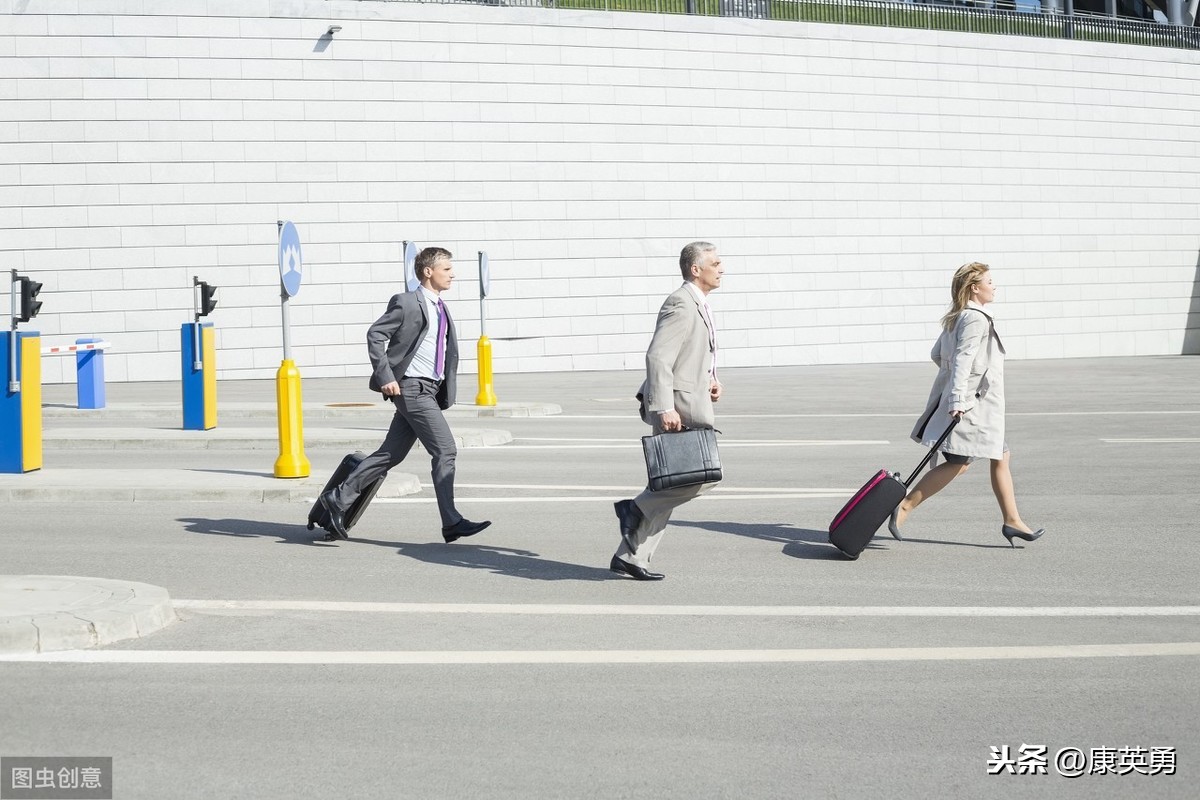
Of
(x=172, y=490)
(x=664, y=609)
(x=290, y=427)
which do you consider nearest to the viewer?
(x=664, y=609)

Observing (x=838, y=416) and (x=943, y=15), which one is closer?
(x=838, y=416)

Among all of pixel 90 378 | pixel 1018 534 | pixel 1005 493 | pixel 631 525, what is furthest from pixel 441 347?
pixel 90 378

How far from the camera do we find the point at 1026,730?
4.52 meters

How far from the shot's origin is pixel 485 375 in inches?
724

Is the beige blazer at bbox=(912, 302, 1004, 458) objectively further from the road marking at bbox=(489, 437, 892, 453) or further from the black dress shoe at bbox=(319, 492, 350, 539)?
the road marking at bbox=(489, 437, 892, 453)

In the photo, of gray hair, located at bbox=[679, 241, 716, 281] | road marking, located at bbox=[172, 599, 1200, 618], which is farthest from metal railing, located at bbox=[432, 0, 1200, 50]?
road marking, located at bbox=[172, 599, 1200, 618]

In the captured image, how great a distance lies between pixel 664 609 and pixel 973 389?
9.65ft

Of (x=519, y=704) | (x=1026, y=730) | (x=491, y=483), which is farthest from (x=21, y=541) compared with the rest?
(x=1026, y=730)

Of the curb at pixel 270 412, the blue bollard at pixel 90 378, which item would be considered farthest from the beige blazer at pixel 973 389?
the blue bollard at pixel 90 378

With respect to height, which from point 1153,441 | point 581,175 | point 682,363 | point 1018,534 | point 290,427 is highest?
point 581,175

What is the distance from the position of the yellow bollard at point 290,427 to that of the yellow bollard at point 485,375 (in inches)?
281

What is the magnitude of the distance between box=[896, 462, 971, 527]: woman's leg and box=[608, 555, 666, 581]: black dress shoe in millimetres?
2058

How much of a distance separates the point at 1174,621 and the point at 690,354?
8.89ft

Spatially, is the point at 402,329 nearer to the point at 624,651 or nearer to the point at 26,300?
the point at 624,651
